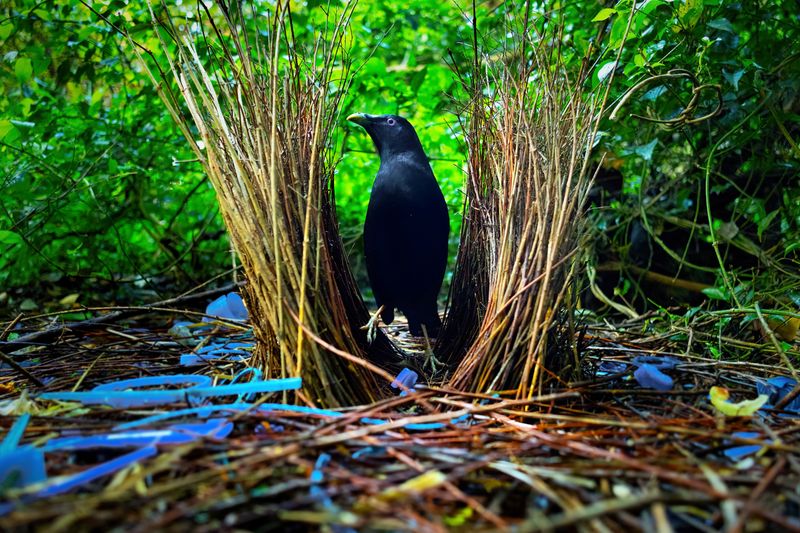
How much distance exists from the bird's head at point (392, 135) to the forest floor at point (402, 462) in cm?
96

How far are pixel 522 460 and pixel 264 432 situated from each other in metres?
0.56

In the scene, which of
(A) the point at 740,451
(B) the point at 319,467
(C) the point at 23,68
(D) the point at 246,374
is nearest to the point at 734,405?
(A) the point at 740,451

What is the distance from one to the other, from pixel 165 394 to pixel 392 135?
4.03ft

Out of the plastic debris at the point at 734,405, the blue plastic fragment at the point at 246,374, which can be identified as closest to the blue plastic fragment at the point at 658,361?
the plastic debris at the point at 734,405

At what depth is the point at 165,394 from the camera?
4.58 ft

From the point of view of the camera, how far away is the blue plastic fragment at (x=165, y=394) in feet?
4.50

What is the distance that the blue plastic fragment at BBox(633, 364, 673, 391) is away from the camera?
1629 mm

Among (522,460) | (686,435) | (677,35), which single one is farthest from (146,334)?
(677,35)

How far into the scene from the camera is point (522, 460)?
1.15m

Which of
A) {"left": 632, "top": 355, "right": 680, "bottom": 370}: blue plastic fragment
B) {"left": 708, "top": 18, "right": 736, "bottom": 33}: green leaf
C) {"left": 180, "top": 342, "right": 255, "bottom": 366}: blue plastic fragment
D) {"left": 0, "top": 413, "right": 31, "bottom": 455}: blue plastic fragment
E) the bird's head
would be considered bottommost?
{"left": 632, "top": 355, "right": 680, "bottom": 370}: blue plastic fragment

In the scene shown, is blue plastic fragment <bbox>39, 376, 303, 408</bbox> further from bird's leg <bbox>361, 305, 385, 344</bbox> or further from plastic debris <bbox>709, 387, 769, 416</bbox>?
plastic debris <bbox>709, 387, 769, 416</bbox>

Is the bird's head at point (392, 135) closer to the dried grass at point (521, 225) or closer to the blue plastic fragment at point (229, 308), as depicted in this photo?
the dried grass at point (521, 225)

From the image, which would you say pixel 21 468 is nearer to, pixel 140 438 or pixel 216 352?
pixel 140 438

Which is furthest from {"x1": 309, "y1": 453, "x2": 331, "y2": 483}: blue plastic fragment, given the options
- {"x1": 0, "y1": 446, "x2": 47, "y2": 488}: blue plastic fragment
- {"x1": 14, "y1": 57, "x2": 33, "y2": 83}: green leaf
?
{"x1": 14, "y1": 57, "x2": 33, "y2": 83}: green leaf
